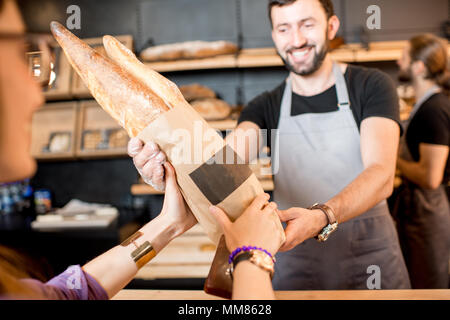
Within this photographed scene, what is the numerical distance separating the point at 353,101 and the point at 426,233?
972mm

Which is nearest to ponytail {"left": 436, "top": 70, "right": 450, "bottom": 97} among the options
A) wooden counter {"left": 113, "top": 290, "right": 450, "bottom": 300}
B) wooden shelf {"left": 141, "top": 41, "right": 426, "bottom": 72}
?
wooden shelf {"left": 141, "top": 41, "right": 426, "bottom": 72}

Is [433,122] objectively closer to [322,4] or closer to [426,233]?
[426,233]

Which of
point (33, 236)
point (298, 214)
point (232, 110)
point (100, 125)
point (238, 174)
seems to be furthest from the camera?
point (100, 125)

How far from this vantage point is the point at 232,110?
2.23 metres

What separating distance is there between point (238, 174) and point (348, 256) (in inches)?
28.2

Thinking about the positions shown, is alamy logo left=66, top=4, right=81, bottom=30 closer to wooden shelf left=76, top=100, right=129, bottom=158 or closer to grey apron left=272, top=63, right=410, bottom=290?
grey apron left=272, top=63, right=410, bottom=290

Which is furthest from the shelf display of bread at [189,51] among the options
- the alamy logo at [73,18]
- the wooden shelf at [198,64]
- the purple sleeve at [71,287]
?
the purple sleeve at [71,287]

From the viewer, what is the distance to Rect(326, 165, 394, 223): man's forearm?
953 mm

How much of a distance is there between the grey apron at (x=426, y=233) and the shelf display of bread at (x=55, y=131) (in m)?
1.97

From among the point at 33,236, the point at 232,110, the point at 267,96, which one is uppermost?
the point at 267,96

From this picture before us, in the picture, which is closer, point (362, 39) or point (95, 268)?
point (95, 268)
